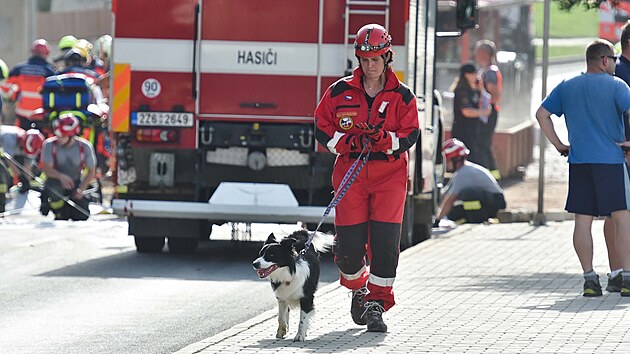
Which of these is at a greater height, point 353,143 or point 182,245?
point 353,143

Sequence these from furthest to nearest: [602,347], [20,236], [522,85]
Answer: [522,85]
[20,236]
[602,347]

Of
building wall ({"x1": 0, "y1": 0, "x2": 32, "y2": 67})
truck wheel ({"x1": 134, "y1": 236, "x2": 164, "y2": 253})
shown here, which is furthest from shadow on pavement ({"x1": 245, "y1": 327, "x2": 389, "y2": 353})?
building wall ({"x1": 0, "y1": 0, "x2": 32, "y2": 67})

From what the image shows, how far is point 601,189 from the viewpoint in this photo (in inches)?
450

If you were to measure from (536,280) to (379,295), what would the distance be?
3.05 metres

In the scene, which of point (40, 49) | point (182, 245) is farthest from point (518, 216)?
point (40, 49)

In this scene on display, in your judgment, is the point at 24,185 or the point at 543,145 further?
the point at 24,185

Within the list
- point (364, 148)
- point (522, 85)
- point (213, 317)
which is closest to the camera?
point (364, 148)

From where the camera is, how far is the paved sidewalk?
30.0 feet

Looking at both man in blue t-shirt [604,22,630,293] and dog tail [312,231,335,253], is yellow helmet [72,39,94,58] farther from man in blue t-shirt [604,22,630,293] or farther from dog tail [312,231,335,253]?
dog tail [312,231,335,253]

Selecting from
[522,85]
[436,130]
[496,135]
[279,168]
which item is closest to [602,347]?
[279,168]

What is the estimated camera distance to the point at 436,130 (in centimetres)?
1722

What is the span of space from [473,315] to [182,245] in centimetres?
582

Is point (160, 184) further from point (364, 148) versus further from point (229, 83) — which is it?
point (364, 148)

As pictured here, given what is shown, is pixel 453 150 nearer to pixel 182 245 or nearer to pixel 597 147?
pixel 182 245
